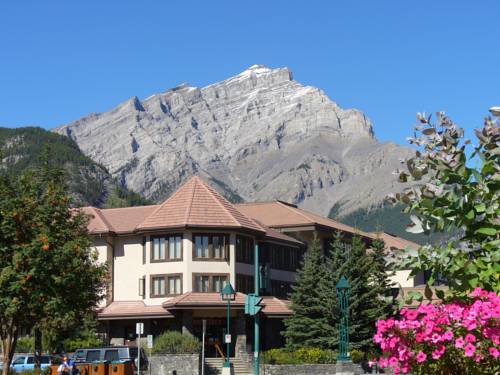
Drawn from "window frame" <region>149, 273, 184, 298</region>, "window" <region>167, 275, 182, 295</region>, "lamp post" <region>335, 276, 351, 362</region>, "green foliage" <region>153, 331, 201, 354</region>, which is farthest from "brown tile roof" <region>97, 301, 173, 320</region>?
"lamp post" <region>335, 276, 351, 362</region>

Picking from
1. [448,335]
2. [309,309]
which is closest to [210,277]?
[309,309]

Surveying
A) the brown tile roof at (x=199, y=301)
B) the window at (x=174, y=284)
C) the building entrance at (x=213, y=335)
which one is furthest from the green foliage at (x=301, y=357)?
the window at (x=174, y=284)

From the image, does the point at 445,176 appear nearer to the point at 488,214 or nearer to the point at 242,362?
the point at 488,214

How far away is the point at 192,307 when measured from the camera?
185ft

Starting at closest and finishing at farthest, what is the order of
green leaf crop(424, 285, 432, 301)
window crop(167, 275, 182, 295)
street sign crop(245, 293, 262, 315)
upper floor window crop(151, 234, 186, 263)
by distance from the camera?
green leaf crop(424, 285, 432, 301) < street sign crop(245, 293, 262, 315) < window crop(167, 275, 182, 295) < upper floor window crop(151, 234, 186, 263)

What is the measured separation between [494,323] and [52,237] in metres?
24.1

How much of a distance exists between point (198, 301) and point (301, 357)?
852 centimetres

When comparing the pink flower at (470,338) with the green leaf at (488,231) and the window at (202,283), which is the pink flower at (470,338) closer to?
the green leaf at (488,231)

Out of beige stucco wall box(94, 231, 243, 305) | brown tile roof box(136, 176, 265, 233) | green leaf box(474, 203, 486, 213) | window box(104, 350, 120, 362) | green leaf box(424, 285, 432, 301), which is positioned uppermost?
brown tile roof box(136, 176, 265, 233)

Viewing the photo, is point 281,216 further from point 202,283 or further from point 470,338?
point 470,338

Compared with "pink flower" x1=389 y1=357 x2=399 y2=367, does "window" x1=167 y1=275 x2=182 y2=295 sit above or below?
above

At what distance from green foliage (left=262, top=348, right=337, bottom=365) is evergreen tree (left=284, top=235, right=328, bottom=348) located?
2.09 meters

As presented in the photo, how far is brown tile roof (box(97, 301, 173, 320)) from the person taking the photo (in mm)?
58219

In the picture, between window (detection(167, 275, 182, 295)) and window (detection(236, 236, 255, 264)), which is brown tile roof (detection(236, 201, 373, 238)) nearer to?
window (detection(236, 236, 255, 264))
